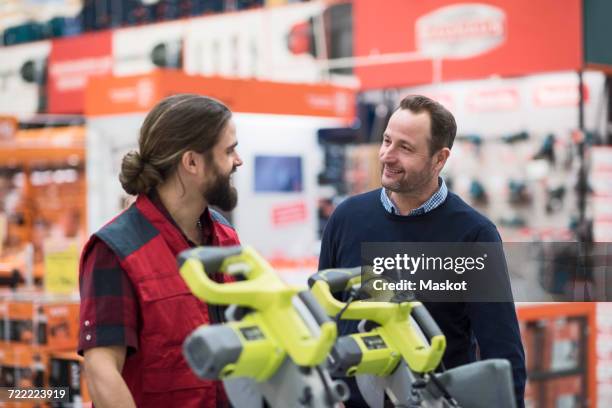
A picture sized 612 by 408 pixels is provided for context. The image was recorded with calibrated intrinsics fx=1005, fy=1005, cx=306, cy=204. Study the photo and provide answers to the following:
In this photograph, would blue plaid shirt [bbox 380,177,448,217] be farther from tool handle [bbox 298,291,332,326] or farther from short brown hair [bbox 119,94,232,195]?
tool handle [bbox 298,291,332,326]

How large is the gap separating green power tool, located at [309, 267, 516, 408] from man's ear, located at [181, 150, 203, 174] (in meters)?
0.38

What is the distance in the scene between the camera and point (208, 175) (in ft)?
6.85

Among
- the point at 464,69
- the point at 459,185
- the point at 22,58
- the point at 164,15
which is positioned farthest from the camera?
the point at 22,58

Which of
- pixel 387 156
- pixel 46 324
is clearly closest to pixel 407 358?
pixel 387 156

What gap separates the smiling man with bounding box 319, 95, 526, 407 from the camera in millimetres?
2426

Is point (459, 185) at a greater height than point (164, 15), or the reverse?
point (164, 15)

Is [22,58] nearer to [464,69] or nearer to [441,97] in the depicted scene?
[441,97]

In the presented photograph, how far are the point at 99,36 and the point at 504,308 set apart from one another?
32.2 ft

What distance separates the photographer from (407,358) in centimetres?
185

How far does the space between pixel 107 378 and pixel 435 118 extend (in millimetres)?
1109

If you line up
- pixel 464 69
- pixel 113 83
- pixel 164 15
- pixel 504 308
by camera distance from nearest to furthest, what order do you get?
1. pixel 504 308
2. pixel 113 83
3. pixel 464 69
4. pixel 164 15

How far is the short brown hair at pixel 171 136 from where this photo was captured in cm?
206

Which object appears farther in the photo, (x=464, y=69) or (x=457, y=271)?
(x=464, y=69)

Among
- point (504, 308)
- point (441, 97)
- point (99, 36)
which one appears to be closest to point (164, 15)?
point (99, 36)
